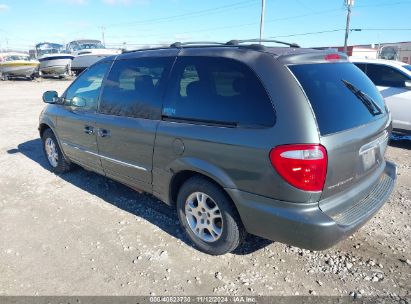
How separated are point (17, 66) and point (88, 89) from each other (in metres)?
22.5

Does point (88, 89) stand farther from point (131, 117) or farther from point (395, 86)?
point (395, 86)

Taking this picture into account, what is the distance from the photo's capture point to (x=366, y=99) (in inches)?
119

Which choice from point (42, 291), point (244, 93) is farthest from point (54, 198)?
point (244, 93)

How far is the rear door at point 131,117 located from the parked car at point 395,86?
5.24 metres

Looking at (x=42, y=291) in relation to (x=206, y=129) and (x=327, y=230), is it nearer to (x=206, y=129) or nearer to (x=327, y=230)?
(x=206, y=129)

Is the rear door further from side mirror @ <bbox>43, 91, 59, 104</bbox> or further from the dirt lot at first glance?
side mirror @ <bbox>43, 91, 59, 104</bbox>

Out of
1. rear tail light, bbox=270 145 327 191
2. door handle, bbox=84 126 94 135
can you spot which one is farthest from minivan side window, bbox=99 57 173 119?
rear tail light, bbox=270 145 327 191

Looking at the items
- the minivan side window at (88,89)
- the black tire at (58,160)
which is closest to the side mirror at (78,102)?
the minivan side window at (88,89)

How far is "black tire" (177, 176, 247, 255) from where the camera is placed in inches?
114

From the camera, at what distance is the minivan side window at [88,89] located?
13.5 feet

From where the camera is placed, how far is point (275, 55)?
105 inches

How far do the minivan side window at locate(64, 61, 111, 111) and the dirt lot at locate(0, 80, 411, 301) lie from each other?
1.21 m

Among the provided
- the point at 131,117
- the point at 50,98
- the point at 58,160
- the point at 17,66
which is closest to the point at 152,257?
the point at 131,117

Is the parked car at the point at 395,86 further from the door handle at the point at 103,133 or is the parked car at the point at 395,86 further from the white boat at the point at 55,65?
the white boat at the point at 55,65
